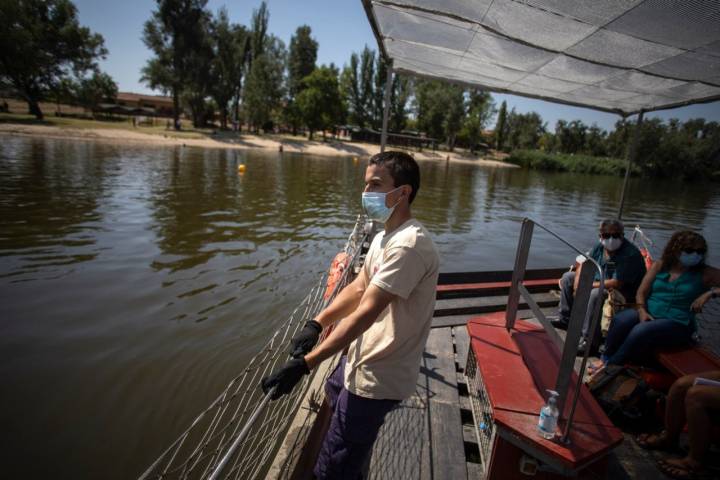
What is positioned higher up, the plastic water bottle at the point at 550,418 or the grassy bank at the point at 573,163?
the grassy bank at the point at 573,163

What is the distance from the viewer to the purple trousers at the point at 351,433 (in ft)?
6.06

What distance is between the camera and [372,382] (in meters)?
1.80

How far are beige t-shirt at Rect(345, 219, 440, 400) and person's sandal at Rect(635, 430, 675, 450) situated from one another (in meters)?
2.34

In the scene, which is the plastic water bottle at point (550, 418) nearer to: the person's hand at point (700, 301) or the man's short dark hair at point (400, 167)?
the man's short dark hair at point (400, 167)

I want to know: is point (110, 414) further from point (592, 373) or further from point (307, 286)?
point (592, 373)

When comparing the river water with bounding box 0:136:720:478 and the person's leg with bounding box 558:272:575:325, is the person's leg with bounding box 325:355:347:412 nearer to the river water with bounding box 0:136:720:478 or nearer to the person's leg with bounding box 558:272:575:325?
the river water with bounding box 0:136:720:478

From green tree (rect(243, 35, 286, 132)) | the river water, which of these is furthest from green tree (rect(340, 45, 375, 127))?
the river water

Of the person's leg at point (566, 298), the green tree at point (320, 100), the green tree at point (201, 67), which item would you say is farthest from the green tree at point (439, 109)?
the person's leg at point (566, 298)

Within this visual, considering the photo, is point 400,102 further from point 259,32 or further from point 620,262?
point 620,262

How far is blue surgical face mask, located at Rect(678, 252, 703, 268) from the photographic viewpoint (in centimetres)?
352

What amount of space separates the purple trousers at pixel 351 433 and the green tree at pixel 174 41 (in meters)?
54.4

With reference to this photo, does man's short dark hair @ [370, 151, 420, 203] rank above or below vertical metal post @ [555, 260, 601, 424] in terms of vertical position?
above

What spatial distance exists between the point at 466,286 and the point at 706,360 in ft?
9.03

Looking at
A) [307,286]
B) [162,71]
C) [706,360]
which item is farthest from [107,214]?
[162,71]
